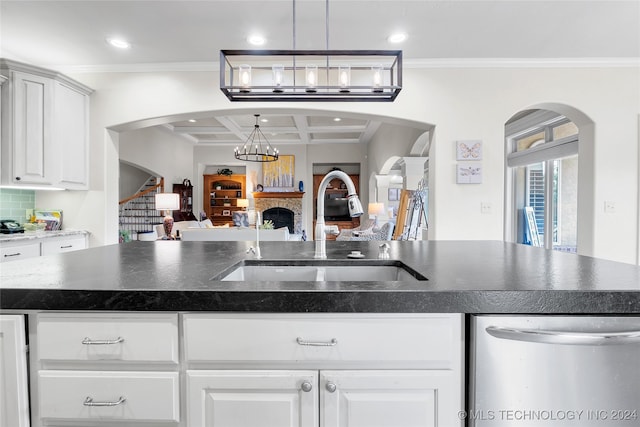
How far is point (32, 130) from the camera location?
315 cm

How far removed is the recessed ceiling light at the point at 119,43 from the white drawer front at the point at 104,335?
3128 mm

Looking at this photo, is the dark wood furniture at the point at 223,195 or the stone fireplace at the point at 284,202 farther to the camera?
the dark wood furniture at the point at 223,195

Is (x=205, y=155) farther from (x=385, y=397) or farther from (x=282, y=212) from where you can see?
(x=385, y=397)

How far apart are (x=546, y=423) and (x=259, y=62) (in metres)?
3.74

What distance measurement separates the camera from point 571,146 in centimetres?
434

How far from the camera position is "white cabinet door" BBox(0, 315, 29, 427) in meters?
0.87

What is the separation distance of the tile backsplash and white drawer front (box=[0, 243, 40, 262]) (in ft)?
2.68

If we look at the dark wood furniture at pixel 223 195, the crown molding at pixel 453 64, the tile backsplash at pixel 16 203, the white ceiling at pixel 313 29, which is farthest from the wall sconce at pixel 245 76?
the dark wood furniture at pixel 223 195

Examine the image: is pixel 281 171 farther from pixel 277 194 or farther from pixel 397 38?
pixel 397 38

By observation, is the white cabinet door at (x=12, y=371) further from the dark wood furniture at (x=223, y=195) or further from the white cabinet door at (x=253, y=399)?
the dark wood furniture at (x=223, y=195)

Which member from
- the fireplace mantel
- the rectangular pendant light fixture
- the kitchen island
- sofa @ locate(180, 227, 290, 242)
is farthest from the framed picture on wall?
the kitchen island

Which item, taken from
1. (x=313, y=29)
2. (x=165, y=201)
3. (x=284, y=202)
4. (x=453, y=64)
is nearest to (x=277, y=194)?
(x=284, y=202)

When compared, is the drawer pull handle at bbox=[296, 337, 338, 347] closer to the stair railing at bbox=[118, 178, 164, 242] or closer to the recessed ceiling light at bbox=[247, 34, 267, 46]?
the recessed ceiling light at bbox=[247, 34, 267, 46]

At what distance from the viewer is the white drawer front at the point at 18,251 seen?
2711 millimetres
